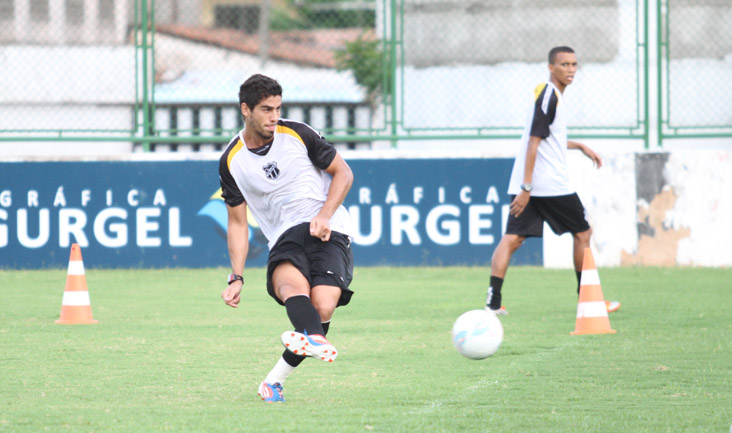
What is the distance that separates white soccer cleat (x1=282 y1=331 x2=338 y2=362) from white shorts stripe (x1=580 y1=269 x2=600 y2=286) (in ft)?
11.4

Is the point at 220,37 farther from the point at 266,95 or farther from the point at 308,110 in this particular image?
the point at 266,95

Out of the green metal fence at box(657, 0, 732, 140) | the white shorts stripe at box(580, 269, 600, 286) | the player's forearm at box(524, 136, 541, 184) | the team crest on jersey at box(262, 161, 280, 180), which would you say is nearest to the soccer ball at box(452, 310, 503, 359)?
the team crest on jersey at box(262, 161, 280, 180)

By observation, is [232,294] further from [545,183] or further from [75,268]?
[545,183]

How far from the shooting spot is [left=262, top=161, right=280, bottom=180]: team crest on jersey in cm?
582

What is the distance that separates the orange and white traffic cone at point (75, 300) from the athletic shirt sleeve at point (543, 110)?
3.51 metres

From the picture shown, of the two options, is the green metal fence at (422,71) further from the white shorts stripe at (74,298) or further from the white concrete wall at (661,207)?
the white shorts stripe at (74,298)

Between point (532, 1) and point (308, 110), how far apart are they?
12.8ft

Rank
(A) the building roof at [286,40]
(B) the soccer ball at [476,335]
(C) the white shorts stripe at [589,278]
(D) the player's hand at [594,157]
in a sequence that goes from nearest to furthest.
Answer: (B) the soccer ball at [476,335], (C) the white shorts stripe at [589,278], (D) the player's hand at [594,157], (A) the building roof at [286,40]

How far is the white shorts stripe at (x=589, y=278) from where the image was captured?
322 inches

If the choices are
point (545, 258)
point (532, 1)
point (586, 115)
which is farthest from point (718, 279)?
point (532, 1)

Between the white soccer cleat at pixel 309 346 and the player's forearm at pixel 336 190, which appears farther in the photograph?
the player's forearm at pixel 336 190

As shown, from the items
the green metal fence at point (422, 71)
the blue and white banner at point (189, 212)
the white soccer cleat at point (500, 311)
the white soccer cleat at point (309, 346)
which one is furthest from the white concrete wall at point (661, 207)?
the white soccer cleat at point (309, 346)

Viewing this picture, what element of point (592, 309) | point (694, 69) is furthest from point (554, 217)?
point (694, 69)

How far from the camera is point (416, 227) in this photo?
13031mm
